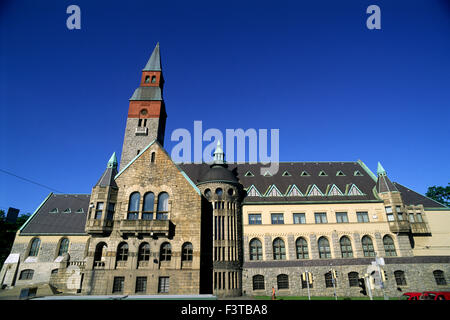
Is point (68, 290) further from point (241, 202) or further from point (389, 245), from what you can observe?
point (389, 245)

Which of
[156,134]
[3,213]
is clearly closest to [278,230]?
[156,134]

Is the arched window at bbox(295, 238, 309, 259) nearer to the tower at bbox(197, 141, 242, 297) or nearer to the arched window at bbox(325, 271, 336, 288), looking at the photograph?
the arched window at bbox(325, 271, 336, 288)

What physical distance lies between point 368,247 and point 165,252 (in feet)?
96.0

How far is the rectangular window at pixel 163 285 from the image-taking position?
27375 millimetres

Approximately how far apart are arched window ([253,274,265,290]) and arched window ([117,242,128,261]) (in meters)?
17.0

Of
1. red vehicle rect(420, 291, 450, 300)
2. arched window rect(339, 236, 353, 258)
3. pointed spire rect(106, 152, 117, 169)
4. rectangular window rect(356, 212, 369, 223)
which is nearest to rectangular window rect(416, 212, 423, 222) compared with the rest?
rectangular window rect(356, 212, 369, 223)

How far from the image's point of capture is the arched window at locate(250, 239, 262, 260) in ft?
113

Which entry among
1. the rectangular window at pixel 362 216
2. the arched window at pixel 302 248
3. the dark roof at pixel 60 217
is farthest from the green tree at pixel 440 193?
the dark roof at pixel 60 217

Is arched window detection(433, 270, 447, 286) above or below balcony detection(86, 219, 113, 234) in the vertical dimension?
Result: below

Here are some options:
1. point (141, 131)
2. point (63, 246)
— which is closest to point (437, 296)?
point (141, 131)

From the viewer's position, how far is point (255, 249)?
34938 millimetres

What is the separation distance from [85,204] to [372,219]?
5049 centimetres

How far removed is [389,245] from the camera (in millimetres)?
35844

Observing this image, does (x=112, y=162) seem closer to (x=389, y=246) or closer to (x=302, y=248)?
(x=302, y=248)
